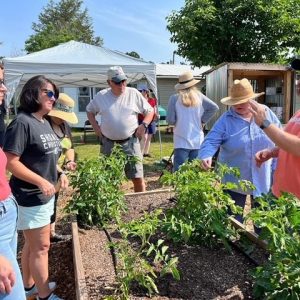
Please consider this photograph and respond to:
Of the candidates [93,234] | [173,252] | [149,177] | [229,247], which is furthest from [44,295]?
[149,177]

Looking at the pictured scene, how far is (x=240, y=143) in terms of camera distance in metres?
3.39

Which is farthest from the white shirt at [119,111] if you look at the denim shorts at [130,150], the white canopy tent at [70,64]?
the white canopy tent at [70,64]

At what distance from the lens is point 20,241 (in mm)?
4332

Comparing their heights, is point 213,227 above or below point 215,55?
below

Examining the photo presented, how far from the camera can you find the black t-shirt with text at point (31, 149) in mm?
2604

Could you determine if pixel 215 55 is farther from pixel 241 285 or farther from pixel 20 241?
pixel 241 285

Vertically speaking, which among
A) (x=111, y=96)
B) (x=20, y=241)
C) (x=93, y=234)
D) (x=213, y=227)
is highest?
(x=111, y=96)

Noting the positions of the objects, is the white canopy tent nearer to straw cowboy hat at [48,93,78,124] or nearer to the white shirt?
the white shirt

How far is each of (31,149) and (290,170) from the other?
178 cm

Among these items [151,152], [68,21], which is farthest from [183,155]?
[68,21]

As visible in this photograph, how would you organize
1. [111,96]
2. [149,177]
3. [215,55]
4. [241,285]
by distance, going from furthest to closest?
[215,55] → [149,177] → [111,96] → [241,285]

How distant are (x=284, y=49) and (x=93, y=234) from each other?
47.2 ft

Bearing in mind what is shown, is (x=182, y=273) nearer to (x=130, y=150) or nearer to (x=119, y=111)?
(x=130, y=150)

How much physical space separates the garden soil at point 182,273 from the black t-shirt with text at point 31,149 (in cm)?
66
